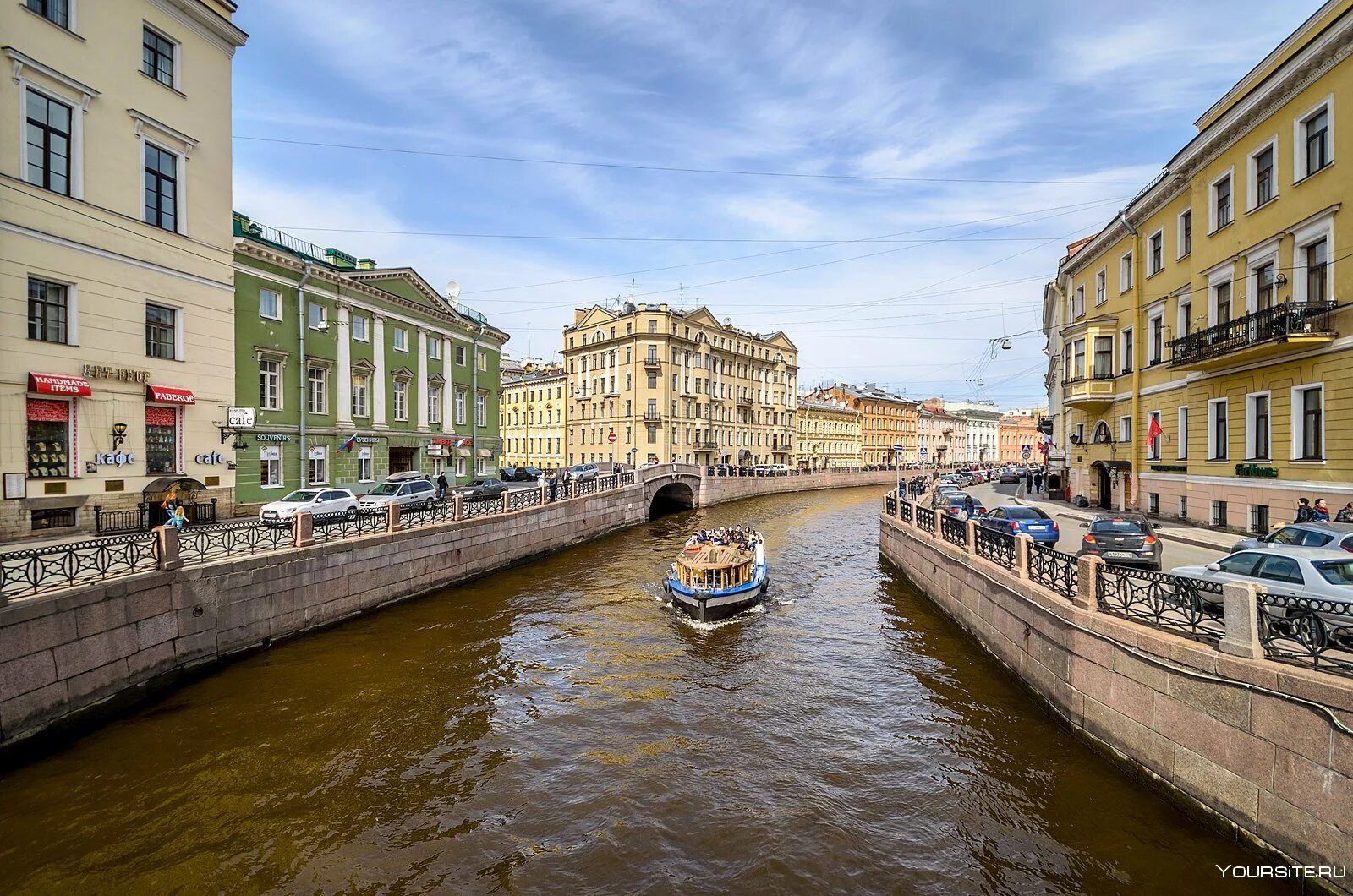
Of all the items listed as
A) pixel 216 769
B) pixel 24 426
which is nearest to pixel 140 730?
pixel 216 769

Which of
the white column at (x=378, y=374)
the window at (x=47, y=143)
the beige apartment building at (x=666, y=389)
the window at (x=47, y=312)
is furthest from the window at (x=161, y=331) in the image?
the beige apartment building at (x=666, y=389)

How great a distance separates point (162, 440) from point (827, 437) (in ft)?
283

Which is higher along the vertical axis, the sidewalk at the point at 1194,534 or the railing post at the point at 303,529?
the railing post at the point at 303,529

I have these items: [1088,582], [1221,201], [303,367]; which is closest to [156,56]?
[303,367]

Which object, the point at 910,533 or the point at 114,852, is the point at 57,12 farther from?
the point at 910,533

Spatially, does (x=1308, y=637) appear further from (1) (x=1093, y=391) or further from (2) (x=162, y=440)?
(1) (x=1093, y=391)

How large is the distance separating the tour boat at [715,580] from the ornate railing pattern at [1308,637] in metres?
Answer: 12.0

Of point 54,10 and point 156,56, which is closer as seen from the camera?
point 54,10

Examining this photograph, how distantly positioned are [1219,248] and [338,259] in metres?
36.4

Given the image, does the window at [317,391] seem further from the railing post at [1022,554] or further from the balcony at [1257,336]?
the balcony at [1257,336]

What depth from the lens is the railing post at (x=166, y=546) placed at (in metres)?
12.0

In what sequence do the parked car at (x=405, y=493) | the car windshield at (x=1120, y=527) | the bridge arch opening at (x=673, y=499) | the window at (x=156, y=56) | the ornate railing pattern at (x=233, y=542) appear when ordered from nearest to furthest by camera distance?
the ornate railing pattern at (x=233, y=542) < the car windshield at (x=1120, y=527) < the window at (x=156, y=56) < the parked car at (x=405, y=493) < the bridge arch opening at (x=673, y=499)

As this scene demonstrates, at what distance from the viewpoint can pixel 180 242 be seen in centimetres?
2080

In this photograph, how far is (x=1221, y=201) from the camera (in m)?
21.1
